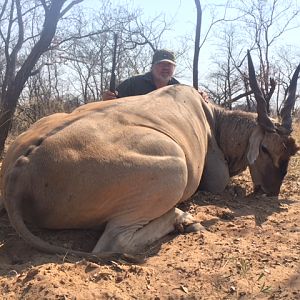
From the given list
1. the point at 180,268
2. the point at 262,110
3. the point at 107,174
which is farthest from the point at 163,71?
the point at 180,268

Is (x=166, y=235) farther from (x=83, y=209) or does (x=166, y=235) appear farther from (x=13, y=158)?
(x=13, y=158)

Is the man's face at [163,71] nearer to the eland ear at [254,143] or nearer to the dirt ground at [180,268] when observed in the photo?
the eland ear at [254,143]

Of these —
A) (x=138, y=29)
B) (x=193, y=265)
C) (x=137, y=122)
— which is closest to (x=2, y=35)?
(x=138, y=29)

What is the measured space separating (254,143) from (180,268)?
2.47m

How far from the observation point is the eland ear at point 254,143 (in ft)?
15.7

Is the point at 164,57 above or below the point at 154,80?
above

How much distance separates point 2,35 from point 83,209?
47.1 feet

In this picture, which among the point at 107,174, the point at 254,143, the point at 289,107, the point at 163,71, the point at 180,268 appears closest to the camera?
the point at 180,268

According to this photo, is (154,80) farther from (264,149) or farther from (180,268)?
(180,268)

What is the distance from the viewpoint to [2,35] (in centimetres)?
1592

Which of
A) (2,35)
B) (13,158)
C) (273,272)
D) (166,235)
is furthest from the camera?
(2,35)

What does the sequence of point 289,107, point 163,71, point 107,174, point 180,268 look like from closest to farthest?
point 180,268
point 107,174
point 289,107
point 163,71

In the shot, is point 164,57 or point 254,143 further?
point 164,57

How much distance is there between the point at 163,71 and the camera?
6.35 meters
